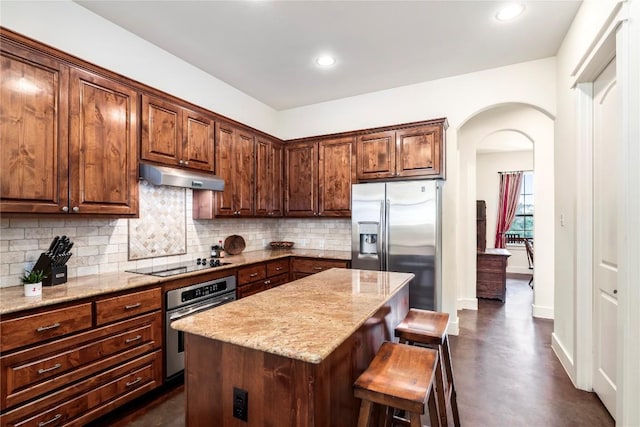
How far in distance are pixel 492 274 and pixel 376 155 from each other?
3.14 metres

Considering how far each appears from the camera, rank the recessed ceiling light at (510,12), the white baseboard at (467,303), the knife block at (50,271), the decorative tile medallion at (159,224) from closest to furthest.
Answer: the knife block at (50,271) < the recessed ceiling light at (510,12) < the decorative tile medallion at (159,224) < the white baseboard at (467,303)

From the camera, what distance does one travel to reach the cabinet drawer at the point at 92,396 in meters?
1.68

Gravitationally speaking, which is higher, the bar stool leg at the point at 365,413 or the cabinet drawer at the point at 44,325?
the cabinet drawer at the point at 44,325

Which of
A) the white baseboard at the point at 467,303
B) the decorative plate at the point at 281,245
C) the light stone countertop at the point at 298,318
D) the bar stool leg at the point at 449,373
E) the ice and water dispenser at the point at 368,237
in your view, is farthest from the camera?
the white baseboard at the point at 467,303

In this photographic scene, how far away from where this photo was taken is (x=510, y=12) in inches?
96.3

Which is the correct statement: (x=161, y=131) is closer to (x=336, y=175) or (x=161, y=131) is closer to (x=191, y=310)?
(x=191, y=310)

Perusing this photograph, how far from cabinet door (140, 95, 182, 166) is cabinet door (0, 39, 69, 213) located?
1.88 feet

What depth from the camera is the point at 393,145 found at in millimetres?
3557

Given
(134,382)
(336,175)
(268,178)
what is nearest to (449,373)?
(134,382)

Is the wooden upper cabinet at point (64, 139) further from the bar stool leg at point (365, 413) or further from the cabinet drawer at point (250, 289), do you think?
the bar stool leg at point (365, 413)

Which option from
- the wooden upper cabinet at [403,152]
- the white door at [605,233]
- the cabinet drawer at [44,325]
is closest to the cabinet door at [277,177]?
the wooden upper cabinet at [403,152]

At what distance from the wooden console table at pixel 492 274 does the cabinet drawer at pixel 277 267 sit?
3.34 meters

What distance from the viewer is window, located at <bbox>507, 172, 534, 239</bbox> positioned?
765 cm

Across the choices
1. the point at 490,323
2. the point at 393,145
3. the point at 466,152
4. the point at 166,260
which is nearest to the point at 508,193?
the point at 466,152
